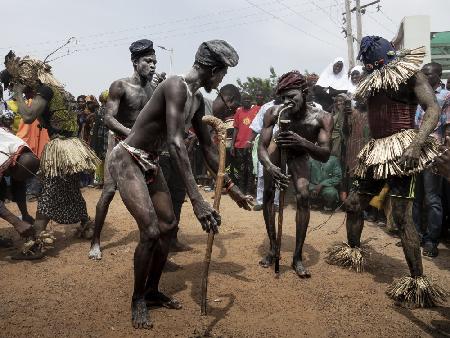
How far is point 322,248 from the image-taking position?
18.9 ft

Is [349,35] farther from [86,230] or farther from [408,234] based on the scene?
[408,234]

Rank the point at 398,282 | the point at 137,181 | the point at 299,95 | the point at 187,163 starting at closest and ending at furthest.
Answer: the point at 187,163
the point at 137,181
the point at 398,282
the point at 299,95

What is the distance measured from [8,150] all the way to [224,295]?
312cm

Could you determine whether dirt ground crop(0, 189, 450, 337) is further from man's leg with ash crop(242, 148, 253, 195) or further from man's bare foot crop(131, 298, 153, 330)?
man's leg with ash crop(242, 148, 253, 195)

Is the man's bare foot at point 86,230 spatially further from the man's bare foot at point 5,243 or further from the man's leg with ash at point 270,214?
the man's leg with ash at point 270,214

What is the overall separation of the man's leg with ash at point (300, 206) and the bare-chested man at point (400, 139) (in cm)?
60

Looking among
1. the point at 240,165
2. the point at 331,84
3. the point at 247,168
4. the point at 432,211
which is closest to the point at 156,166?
the point at 432,211

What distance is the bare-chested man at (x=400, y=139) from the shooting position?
377cm

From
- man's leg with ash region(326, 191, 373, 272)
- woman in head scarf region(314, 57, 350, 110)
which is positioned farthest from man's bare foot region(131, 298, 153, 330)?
woman in head scarf region(314, 57, 350, 110)

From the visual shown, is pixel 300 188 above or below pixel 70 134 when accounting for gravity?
below

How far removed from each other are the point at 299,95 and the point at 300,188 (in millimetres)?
1041

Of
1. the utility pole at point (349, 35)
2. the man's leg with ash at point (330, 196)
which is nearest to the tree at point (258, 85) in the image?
the utility pole at point (349, 35)

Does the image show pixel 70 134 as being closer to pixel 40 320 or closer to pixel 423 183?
pixel 40 320

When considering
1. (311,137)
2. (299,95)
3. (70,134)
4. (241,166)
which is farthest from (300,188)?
(241,166)
